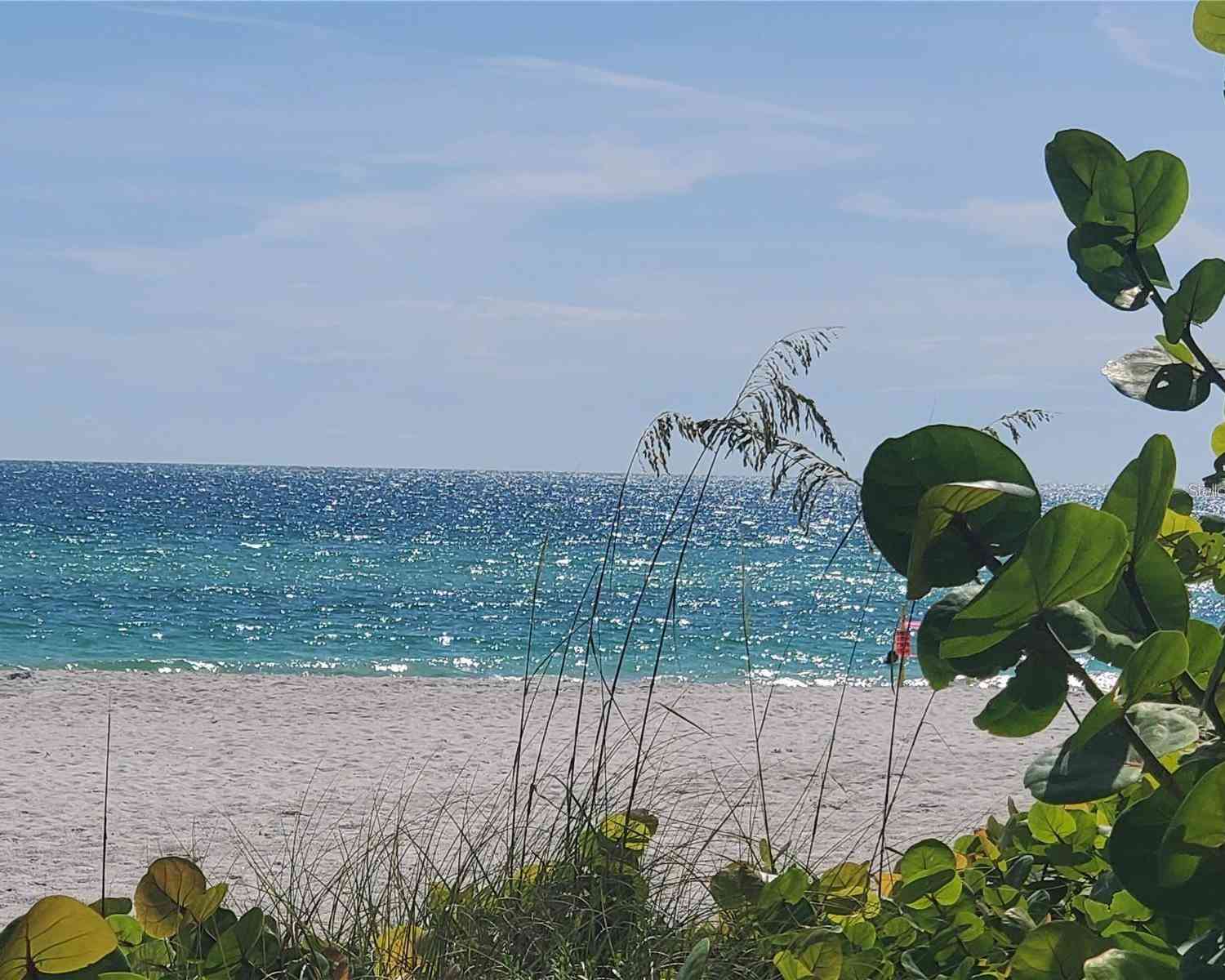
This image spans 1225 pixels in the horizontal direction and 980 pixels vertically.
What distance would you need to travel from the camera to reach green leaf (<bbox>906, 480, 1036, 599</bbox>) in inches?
13.4

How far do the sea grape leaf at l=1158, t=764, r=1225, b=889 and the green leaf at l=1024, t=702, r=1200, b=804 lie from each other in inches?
0.8

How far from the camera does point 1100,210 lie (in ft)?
1.79

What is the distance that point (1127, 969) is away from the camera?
1.35 feet

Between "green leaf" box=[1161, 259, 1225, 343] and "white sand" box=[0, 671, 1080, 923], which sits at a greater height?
"green leaf" box=[1161, 259, 1225, 343]

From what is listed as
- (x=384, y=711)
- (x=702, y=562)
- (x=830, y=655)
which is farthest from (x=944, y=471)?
(x=702, y=562)

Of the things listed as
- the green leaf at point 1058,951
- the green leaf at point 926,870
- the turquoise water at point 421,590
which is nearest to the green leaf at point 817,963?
the green leaf at point 926,870

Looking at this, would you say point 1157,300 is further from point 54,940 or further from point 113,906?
point 113,906

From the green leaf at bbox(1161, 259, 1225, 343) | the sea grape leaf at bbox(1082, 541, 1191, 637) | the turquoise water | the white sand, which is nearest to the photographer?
the sea grape leaf at bbox(1082, 541, 1191, 637)

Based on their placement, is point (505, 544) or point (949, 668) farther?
point (505, 544)

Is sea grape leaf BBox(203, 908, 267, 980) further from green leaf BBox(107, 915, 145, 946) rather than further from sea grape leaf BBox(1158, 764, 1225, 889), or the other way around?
sea grape leaf BBox(1158, 764, 1225, 889)

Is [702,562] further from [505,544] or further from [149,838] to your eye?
[149,838]

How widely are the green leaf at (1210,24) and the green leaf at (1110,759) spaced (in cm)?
27

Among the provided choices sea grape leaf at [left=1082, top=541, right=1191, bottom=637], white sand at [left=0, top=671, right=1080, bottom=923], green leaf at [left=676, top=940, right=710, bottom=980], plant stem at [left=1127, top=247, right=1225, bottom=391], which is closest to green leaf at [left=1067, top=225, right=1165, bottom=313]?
plant stem at [left=1127, top=247, right=1225, bottom=391]

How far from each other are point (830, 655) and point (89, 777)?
1320cm
